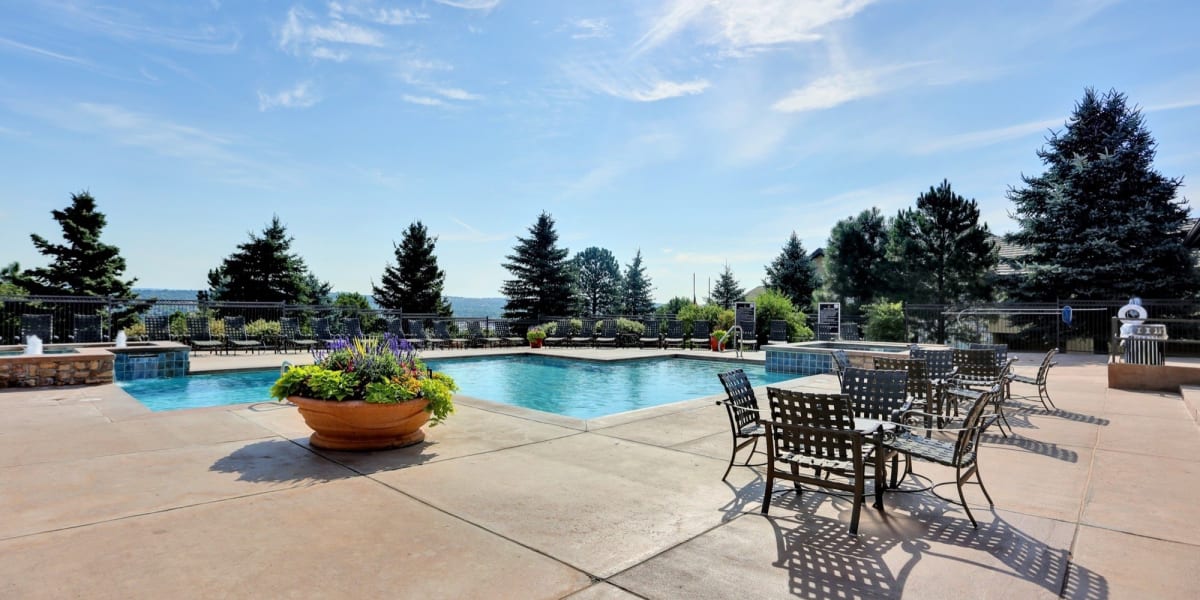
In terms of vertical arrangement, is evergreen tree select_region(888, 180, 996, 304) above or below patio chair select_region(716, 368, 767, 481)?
above

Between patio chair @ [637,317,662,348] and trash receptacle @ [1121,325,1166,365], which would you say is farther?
patio chair @ [637,317,662,348]

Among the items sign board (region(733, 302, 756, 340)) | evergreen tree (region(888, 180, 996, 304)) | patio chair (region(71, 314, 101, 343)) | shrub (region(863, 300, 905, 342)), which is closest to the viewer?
patio chair (region(71, 314, 101, 343))

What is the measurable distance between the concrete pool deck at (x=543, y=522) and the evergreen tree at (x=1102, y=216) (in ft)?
51.3

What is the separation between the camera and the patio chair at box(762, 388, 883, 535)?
3.08 metres

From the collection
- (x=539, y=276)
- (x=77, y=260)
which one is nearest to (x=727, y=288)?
(x=539, y=276)

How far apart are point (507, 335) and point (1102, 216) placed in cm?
1979

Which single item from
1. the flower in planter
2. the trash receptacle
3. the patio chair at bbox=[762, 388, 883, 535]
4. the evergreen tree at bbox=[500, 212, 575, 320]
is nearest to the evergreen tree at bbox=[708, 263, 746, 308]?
the evergreen tree at bbox=[500, 212, 575, 320]

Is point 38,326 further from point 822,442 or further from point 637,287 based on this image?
point 637,287

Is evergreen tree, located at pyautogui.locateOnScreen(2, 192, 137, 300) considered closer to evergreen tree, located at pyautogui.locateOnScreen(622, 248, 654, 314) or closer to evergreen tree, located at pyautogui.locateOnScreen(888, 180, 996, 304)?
evergreen tree, located at pyautogui.locateOnScreen(888, 180, 996, 304)

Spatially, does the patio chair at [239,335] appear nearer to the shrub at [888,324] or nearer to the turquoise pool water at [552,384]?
the turquoise pool water at [552,384]

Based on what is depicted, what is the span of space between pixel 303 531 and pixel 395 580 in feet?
2.85

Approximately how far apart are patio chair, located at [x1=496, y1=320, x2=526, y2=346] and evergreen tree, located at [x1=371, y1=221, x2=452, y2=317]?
12313 millimetres

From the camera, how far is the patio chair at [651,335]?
18.6 metres

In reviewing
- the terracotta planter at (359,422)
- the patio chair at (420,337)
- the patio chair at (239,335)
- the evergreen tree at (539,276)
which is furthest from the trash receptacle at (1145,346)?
the evergreen tree at (539,276)
